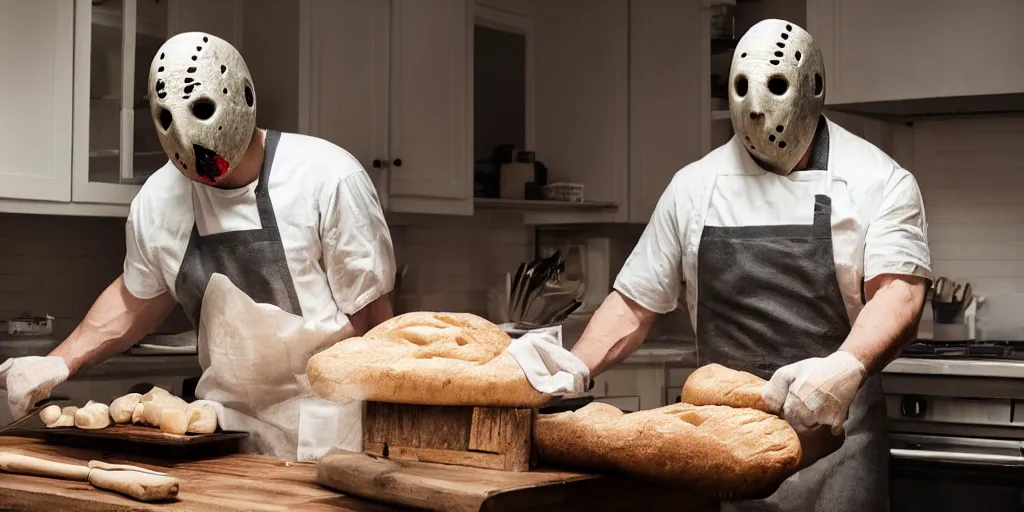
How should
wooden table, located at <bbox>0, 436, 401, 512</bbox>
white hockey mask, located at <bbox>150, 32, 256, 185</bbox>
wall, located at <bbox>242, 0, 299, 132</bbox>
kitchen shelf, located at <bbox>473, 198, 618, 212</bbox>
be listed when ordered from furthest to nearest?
1. kitchen shelf, located at <bbox>473, 198, 618, 212</bbox>
2. wall, located at <bbox>242, 0, 299, 132</bbox>
3. white hockey mask, located at <bbox>150, 32, 256, 185</bbox>
4. wooden table, located at <bbox>0, 436, 401, 512</bbox>

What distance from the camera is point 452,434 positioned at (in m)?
1.63

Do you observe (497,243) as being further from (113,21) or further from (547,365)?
(547,365)

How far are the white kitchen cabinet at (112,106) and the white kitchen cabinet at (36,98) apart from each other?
0.03 metres

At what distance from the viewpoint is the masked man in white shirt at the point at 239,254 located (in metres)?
2.19

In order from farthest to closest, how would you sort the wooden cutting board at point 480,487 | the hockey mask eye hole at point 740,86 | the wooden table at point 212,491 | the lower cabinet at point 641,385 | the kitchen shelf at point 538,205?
the kitchen shelf at point 538,205
the lower cabinet at point 641,385
the hockey mask eye hole at point 740,86
the wooden table at point 212,491
the wooden cutting board at point 480,487

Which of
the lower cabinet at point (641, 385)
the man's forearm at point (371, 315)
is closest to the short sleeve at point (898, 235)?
the man's forearm at point (371, 315)

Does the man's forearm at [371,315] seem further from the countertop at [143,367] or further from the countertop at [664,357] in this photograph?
the countertop at [664,357]

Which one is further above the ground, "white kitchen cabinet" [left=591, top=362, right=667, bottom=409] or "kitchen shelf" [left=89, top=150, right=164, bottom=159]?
"kitchen shelf" [left=89, top=150, right=164, bottom=159]

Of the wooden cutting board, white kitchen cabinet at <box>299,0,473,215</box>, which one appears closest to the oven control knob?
white kitchen cabinet at <box>299,0,473,215</box>

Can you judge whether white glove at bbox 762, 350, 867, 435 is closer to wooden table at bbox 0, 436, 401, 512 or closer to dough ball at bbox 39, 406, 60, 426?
wooden table at bbox 0, 436, 401, 512

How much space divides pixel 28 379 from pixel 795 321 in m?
1.47

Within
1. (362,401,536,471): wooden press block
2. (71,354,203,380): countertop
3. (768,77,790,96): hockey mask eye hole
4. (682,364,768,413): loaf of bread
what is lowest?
(71,354,203,380): countertop

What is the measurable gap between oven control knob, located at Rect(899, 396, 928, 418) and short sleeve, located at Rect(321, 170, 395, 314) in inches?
68.1

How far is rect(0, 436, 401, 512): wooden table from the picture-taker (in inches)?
60.8
